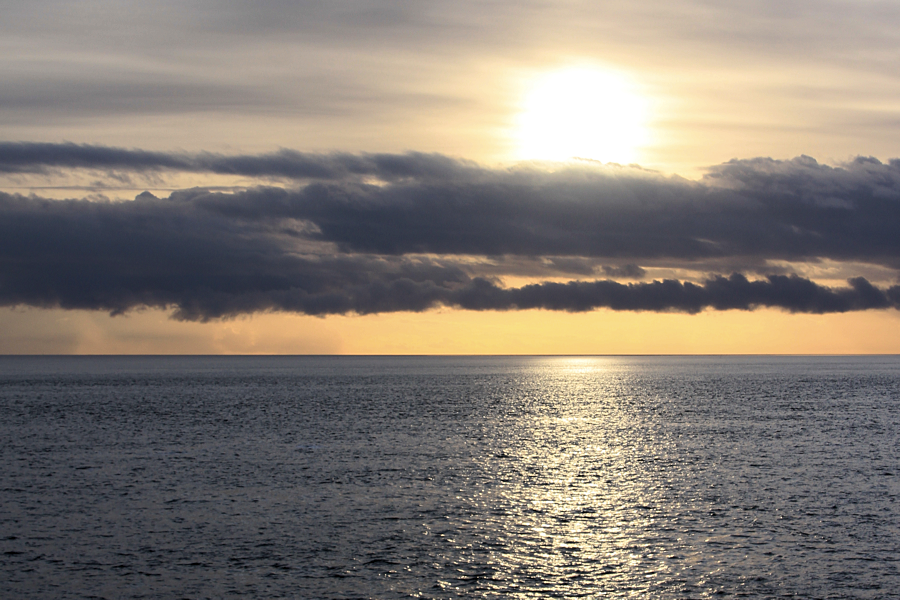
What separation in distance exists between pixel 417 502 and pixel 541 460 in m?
20.6

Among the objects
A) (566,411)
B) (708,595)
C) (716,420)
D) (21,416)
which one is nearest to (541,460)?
(708,595)

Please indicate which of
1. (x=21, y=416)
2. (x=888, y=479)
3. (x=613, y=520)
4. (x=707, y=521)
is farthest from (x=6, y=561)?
(x=21, y=416)

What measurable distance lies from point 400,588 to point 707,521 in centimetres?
1816

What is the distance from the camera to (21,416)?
10600 centimetres

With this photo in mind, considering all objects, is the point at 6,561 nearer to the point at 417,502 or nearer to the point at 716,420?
the point at 417,502

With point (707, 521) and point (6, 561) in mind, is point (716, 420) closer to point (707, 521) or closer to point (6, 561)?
point (707, 521)

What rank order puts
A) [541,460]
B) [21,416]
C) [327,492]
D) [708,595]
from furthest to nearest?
[21,416] < [541,460] < [327,492] < [708,595]

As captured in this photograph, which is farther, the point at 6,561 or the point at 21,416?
the point at 21,416

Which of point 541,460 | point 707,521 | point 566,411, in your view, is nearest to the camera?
point 707,521

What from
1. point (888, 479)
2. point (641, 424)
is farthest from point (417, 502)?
point (641, 424)

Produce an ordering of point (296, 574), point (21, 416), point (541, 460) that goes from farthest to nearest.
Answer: point (21, 416) < point (541, 460) < point (296, 574)

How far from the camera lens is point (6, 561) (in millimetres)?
31750

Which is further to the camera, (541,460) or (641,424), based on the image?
(641,424)

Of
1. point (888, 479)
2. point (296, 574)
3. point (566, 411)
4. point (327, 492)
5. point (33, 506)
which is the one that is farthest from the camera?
point (566, 411)
